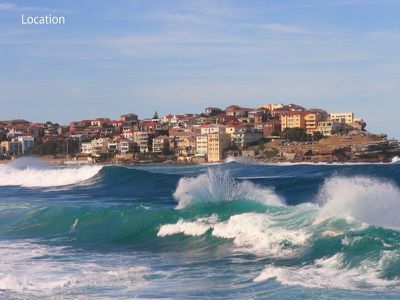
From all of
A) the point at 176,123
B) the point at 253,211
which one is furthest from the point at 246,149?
the point at 253,211

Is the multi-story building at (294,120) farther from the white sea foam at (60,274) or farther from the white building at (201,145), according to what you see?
the white sea foam at (60,274)

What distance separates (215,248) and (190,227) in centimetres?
285

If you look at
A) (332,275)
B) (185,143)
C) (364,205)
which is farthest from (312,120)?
(332,275)

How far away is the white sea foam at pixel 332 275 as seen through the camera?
1197 centimetres

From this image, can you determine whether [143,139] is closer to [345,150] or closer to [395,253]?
[345,150]

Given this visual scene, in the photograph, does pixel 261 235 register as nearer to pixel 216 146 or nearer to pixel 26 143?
pixel 216 146

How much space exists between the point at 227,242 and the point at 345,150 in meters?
89.4

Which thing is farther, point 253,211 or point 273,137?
point 273,137

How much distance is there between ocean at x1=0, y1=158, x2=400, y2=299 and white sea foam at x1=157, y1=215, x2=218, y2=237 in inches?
1.6

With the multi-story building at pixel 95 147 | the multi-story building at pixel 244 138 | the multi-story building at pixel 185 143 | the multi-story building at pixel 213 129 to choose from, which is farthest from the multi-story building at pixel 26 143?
the multi-story building at pixel 244 138

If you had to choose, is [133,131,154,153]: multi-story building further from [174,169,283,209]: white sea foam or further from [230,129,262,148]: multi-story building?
[174,169,283,209]: white sea foam

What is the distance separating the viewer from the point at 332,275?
12867 mm

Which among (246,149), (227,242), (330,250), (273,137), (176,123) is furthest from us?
(176,123)

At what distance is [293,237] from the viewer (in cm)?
1592
